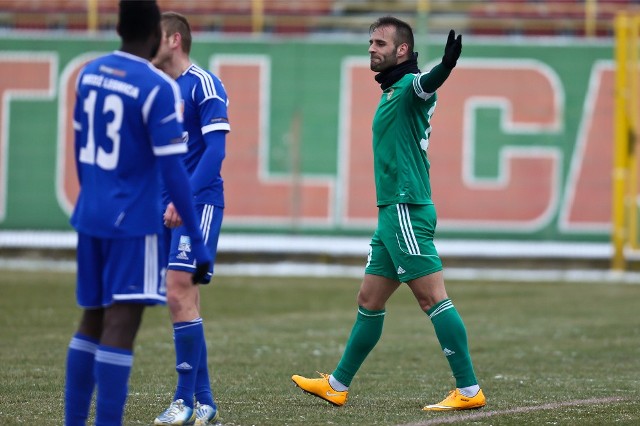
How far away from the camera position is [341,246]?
2183 cm

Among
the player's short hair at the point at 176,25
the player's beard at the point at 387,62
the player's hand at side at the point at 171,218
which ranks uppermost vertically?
the player's short hair at the point at 176,25

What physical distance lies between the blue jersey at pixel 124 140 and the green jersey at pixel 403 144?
220cm

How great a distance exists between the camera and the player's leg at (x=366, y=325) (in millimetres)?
7797

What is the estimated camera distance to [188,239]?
7.06m

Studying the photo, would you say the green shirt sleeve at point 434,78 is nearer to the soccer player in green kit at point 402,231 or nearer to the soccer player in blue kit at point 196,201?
the soccer player in green kit at point 402,231

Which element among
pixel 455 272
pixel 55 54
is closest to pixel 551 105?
pixel 455 272

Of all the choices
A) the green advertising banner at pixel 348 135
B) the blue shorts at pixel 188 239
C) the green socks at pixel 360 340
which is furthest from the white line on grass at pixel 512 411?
the green advertising banner at pixel 348 135

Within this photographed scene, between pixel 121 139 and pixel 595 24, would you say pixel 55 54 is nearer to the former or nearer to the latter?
pixel 595 24

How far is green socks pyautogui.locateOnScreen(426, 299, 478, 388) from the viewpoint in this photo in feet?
25.0

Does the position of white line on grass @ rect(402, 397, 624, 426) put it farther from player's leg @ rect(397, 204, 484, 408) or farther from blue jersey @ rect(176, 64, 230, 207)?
blue jersey @ rect(176, 64, 230, 207)

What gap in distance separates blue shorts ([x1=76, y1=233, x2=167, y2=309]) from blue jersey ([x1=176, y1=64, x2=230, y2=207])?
1211 millimetres

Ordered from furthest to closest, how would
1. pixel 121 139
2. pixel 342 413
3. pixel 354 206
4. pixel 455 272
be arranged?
1. pixel 354 206
2. pixel 455 272
3. pixel 342 413
4. pixel 121 139

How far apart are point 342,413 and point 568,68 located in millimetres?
15962

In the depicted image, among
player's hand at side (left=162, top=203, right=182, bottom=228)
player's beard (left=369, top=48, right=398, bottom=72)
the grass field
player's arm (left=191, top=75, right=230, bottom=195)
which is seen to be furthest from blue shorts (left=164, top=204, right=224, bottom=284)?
player's beard (left=369, top=48, right=398, bottom=72)
